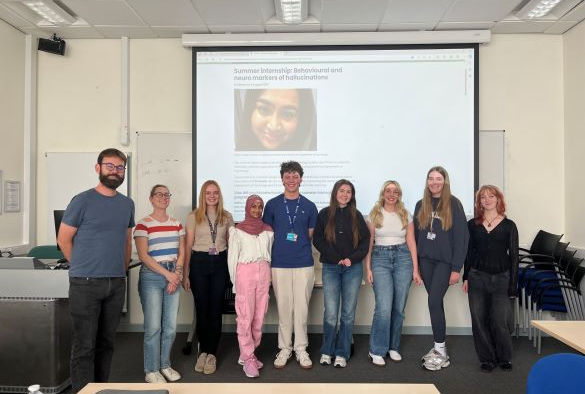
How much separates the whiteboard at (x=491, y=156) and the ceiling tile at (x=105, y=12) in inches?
143

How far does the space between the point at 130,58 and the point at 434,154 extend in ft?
10.9

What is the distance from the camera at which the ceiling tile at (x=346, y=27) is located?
4.11 metres

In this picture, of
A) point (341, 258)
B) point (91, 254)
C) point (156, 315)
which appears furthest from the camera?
point (341, 258)

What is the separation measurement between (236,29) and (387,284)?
2.85m

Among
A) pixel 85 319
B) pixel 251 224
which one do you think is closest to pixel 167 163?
pixel 251 224

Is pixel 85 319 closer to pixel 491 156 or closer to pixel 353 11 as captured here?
pixel 353 11

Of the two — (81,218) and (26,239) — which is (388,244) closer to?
(81,218)

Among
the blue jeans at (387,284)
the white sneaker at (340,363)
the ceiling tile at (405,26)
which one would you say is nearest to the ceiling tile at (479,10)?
the ceiling tile at (405,26)

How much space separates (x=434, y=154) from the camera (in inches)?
166

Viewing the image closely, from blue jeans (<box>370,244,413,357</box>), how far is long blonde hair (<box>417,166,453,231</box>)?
0.28 metres

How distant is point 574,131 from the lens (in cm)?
415

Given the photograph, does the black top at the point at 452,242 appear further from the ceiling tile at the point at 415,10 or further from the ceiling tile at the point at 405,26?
the ceiling tile at the point at 405,26

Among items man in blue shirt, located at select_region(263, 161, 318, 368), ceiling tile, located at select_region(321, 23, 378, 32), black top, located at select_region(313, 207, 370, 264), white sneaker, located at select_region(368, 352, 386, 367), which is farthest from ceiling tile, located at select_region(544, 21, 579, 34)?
white sneaker, located at select_region(368, 352, 386, 367)

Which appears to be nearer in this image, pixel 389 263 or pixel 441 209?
pixel 441 209
